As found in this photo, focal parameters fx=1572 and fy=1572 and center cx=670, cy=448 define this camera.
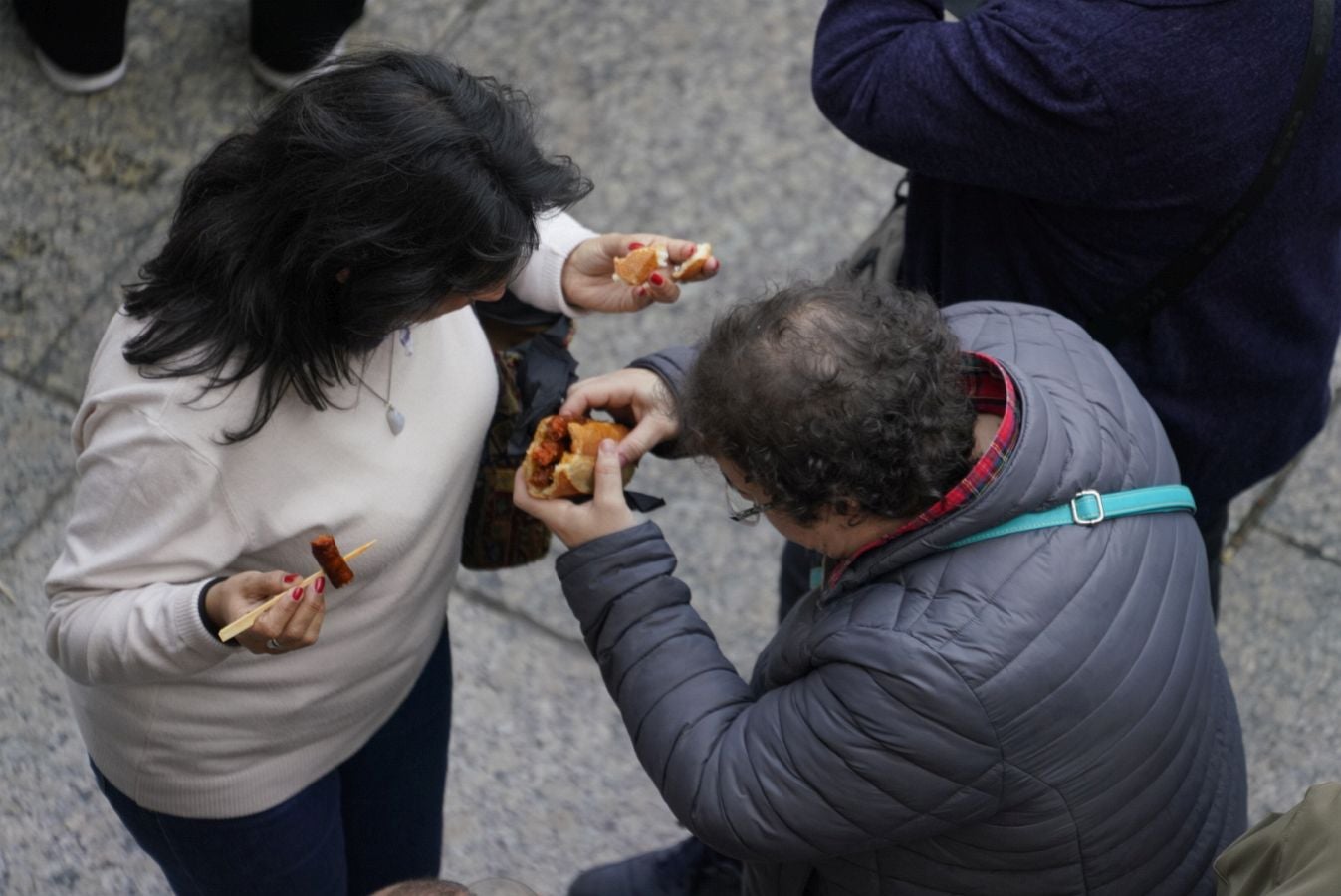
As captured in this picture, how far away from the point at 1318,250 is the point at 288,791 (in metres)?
1.95

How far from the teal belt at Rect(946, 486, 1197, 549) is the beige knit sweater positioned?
856 mm

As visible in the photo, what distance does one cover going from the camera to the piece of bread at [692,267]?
2.69 meters

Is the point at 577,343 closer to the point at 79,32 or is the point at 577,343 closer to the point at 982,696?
the point at 79,32

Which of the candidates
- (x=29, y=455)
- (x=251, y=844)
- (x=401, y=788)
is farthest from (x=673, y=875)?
(x=29, y=455)

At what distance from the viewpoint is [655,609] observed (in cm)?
228

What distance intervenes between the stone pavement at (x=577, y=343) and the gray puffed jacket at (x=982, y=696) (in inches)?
62.7

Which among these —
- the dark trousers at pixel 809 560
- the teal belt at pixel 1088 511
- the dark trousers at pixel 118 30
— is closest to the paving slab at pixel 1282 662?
the dark trousers at pixel 809 560

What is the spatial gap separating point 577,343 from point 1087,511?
104 inches

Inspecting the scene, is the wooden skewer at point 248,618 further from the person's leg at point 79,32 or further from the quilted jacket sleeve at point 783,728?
the person's leg at point 79,32

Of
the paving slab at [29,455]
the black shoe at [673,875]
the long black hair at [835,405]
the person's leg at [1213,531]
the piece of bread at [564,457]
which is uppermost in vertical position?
the long black hair at [835,405]

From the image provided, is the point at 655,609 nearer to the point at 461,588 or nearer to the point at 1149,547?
the point at 1149,547

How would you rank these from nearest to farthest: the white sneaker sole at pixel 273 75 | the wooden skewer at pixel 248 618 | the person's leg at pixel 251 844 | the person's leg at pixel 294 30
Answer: the wooden skewer at pixel 248 618 → the person's leg at pixel 251 844 → the person's leg at pixel 294 30 → the white sneaker sole at pixel 273 75

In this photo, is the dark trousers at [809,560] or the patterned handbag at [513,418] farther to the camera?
the dark trousers at [809,560]

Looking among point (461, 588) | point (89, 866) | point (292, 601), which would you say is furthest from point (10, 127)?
point (292, 601)
